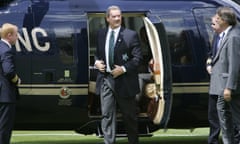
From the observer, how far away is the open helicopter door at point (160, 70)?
886 cm

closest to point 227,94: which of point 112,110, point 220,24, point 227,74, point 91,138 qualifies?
point 227,74

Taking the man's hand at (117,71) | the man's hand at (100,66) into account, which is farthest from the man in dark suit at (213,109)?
the man's hand at (100,66)

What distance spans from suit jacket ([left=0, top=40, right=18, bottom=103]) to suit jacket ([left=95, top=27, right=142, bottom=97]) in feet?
4.57

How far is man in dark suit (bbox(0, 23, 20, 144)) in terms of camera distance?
7699mm

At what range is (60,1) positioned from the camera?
29.6 feet

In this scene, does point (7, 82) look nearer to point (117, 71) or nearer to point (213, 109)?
point (117, 71)

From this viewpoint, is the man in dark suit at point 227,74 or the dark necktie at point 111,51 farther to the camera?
the dark necktie at point 111,51

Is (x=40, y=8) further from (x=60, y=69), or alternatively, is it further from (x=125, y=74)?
(x=125, y=74)

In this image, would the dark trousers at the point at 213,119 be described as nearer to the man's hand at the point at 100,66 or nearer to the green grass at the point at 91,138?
the man's hand at the point at 100,66

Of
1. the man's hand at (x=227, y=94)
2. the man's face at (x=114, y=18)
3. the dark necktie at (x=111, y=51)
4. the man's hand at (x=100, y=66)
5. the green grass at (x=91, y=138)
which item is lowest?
the green grass at (x=91, y=138)

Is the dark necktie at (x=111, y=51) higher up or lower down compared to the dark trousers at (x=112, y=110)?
higher up

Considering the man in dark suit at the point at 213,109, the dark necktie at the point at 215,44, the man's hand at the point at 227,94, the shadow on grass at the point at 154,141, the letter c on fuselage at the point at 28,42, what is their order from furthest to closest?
the shadow on grass at the point at 154,141, the letter c on fuselage at the point at 28,42, the man in dark suit at the point at 213,109, the dark necktie at the point at 215,44, the man's hand at the point at 227,94

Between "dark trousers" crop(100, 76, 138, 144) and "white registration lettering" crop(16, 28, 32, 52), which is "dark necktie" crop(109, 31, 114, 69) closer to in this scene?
"dark trousers" crop(100, 76, 138, 144)

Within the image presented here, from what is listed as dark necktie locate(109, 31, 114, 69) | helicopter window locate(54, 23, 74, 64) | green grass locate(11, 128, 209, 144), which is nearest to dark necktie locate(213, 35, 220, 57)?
dark necktie locate(109, 31, 114, 69)
